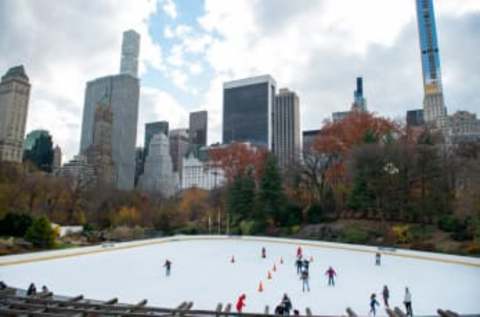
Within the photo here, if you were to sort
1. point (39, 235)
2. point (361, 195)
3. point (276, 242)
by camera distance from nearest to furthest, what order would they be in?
point (39, 235) < point (276, 242) < point (361, 195)

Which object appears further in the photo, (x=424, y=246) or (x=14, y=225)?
(x=14, y=225)

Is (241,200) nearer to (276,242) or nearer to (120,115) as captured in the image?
(276,242)

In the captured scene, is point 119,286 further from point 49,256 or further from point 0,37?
point 0,37

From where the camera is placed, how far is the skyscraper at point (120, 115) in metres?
154

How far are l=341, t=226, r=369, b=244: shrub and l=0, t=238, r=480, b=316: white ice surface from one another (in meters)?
4.79

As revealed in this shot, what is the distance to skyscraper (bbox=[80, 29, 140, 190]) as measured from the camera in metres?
154

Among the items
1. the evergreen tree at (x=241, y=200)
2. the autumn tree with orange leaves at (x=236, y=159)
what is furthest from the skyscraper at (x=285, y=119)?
the evergreen tree at (x=241, y=200)

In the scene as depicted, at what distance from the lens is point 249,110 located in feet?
473

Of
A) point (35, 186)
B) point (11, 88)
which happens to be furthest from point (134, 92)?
point (35, 186)

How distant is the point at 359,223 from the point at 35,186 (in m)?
34.4

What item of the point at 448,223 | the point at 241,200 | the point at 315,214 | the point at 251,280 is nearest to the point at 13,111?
the point at 241,200

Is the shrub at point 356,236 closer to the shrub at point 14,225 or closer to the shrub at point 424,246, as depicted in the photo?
the shrub at point 424,246

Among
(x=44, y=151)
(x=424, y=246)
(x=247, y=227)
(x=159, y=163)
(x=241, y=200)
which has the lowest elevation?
(x=424, y=246)

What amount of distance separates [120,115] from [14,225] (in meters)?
151
